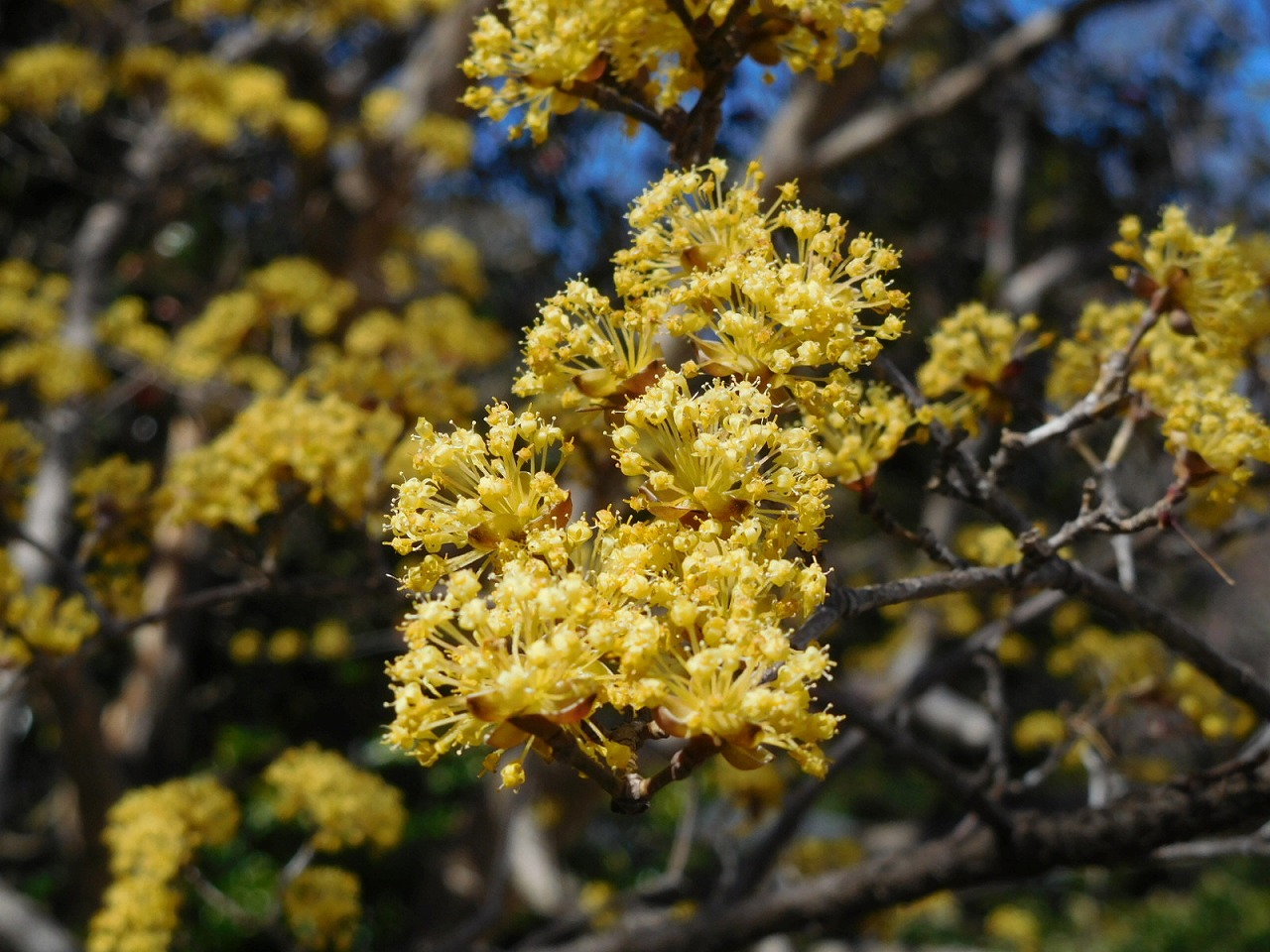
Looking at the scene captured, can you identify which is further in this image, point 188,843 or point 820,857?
point 820,857

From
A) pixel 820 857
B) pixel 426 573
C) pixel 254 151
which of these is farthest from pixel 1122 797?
pixel 254 151

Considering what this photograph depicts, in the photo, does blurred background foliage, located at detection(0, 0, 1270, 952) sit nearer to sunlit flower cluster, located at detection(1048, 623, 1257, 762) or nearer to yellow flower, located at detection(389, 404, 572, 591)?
sunlit flower cluster, located at detection(1048, 623, 1257, 762)

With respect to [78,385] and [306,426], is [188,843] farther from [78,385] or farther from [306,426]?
[78,385]

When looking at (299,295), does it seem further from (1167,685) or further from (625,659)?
(625,659)

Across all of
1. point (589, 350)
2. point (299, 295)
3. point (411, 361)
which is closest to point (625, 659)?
point (589, 350)

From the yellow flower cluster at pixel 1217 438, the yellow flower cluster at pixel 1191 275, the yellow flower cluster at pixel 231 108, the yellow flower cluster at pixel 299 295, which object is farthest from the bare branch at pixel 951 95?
the yellow flower cluster at pixel 1217 438
